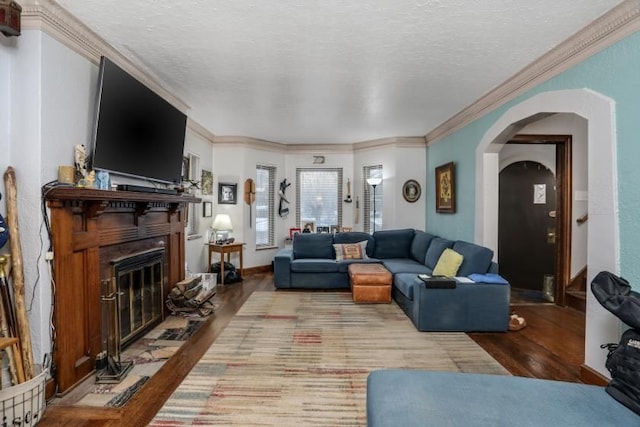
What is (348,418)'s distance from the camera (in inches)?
76.7

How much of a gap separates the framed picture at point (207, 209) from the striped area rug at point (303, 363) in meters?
2.00

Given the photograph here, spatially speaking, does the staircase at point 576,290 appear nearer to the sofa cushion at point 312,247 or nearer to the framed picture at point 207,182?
the sofa cushion at point 312,247

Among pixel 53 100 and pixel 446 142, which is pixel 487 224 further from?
pixel 53 100

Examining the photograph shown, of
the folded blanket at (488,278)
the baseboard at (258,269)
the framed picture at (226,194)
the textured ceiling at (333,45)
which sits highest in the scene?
the textured ceiling at (333,45)

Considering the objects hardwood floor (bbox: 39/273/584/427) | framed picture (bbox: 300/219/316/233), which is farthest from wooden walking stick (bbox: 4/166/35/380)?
framed picture (bbox: 300/219/316/233)

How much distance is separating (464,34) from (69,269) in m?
3.24

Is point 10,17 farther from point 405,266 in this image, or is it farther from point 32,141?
point 405,266

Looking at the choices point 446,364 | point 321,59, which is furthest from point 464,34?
point 446,364

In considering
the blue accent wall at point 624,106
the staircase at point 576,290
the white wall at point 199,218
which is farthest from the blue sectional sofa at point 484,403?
the white wall at point 199,218

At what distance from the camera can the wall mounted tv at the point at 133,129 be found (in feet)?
7.82

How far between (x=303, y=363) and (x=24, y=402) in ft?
5.64

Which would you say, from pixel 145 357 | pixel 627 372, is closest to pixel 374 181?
pixel 145 357

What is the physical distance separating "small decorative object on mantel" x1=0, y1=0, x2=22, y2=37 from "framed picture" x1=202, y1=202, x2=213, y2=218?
3.57m

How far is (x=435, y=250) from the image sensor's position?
14.9 ft
